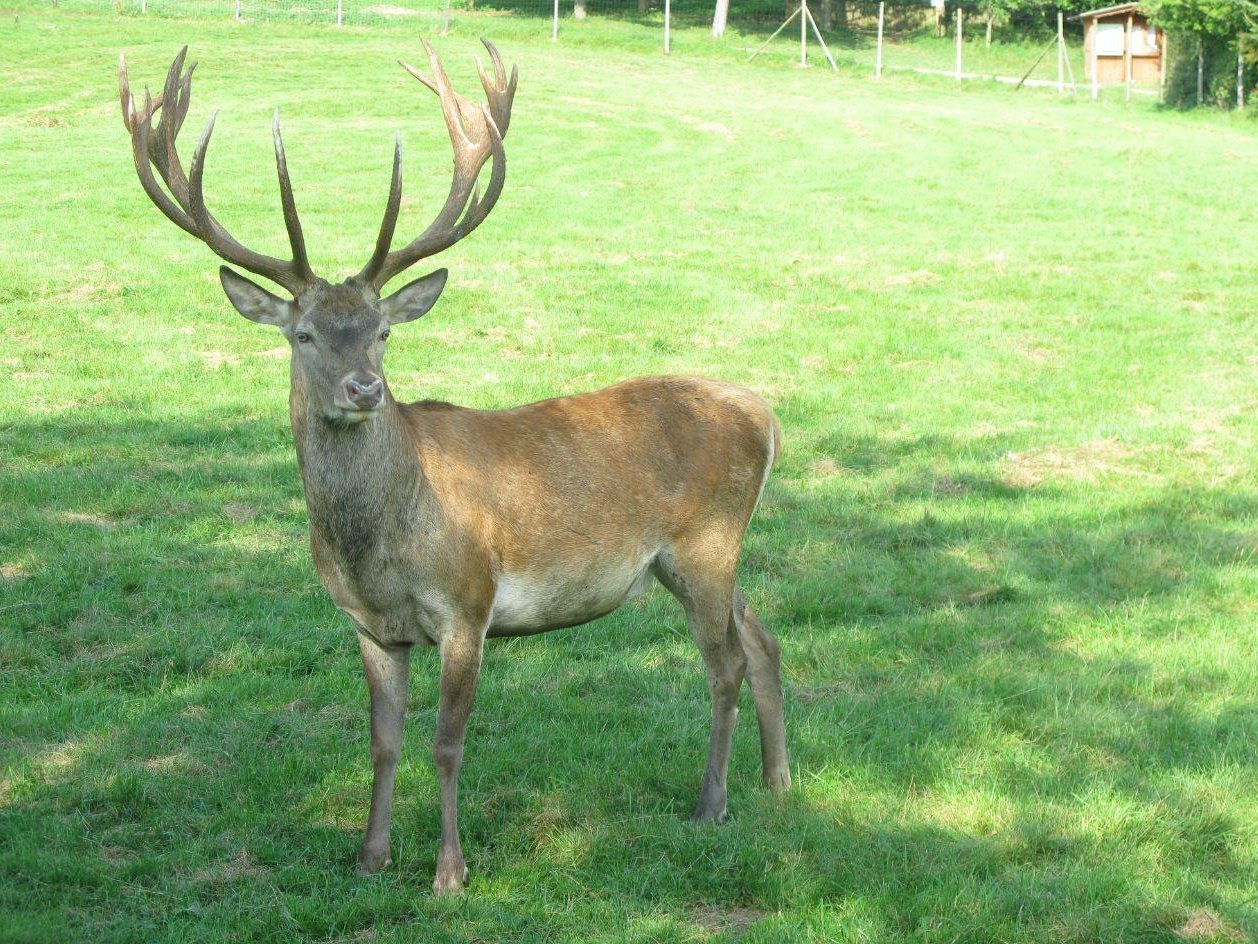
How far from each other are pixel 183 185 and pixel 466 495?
1769 mm

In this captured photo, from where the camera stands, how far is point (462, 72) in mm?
31000

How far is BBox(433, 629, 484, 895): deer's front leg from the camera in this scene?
5.11m

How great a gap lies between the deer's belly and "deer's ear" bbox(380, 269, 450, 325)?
1091 millimetres

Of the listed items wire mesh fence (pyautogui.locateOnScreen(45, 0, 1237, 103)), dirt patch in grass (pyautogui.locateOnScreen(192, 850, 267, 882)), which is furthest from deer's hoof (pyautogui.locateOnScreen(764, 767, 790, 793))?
wire mesh fence (pyautogui.locateOnScreen(45, 0, 1237, 103))

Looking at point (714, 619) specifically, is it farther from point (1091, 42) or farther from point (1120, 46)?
point (1120, 46)

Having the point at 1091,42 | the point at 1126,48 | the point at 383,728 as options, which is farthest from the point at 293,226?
the point at 1091,42

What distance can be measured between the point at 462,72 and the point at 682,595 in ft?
88.6

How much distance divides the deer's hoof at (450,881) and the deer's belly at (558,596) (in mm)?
894

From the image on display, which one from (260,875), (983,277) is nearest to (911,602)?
(260,875)

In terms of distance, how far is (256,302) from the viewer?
5422 mm

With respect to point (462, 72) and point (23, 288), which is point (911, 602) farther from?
point (462, 72)

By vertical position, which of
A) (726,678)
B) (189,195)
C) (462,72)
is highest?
(462,72)

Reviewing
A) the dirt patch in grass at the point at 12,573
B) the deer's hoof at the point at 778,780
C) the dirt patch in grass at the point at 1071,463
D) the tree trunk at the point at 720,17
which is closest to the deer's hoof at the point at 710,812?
the deer's hoof at the point at 778,780

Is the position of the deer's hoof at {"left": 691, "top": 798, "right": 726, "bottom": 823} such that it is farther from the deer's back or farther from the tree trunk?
the tree trunk
